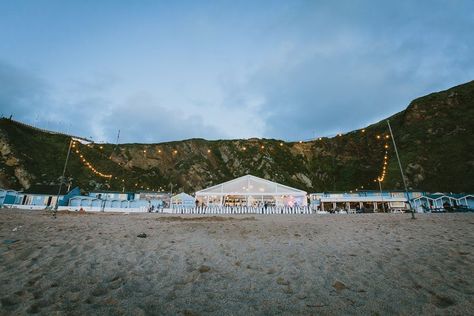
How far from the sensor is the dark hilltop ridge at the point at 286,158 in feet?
182

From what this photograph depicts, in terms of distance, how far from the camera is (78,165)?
6406 centimetres

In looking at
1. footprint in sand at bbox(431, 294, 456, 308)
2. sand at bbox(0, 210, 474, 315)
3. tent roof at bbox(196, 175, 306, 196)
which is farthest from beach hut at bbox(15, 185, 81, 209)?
footprint in sand at bbox(431, 294, 456, 308)

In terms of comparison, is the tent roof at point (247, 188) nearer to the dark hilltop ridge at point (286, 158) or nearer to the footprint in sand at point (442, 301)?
the footprint in sand at point (442, 301)

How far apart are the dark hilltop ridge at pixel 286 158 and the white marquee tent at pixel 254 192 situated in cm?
3379

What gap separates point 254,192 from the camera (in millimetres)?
35062

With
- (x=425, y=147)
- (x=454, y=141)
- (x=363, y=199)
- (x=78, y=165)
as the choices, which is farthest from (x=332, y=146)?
(x=78, y=165)

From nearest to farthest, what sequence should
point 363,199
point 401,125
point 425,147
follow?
point 363,199, point 425,147, point 401,125

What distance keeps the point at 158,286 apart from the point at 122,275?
33.9 inches

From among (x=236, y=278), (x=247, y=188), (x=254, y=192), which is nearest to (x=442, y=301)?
(x=236, y=278)

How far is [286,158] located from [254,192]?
49.6m

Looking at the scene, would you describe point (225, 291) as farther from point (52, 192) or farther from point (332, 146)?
point (332, 146)

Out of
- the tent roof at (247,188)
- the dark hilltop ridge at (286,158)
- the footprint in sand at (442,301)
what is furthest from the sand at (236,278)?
the dark hilltop ridge at (286,158)

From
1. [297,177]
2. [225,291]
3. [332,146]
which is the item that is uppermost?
[332,146]

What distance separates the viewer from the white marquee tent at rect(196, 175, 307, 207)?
114 feet
